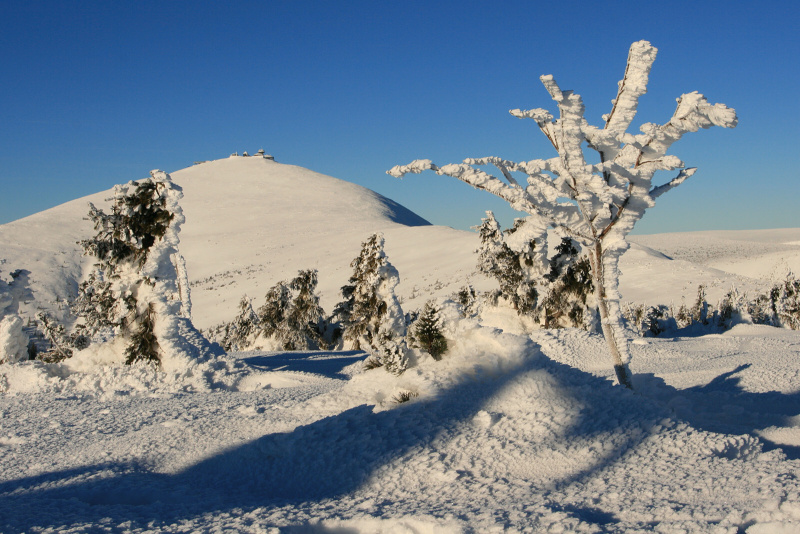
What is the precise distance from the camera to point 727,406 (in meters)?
7.61

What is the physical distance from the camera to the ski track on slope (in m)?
3.95

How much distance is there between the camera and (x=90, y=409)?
864 centimetres

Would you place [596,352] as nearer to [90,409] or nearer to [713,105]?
[713,105]

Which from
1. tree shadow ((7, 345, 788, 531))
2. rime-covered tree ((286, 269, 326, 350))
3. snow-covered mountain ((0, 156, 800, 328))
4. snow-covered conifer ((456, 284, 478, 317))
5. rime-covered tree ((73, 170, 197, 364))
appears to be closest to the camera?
tree shadow ((7, 345, 788, 531))

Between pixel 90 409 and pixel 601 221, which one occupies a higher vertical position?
pixel 601 221

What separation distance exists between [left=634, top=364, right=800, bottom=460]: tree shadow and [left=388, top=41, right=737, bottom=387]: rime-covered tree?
115cm

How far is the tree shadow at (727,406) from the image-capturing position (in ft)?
22.1

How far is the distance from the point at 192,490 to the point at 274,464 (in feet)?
2.67

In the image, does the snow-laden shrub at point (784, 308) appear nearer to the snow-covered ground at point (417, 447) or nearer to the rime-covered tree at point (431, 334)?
the snow-covered ground at point (417, 447)

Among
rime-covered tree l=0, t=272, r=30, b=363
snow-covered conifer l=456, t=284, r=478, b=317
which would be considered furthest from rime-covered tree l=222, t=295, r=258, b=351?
rime-covered tree l=0, t=272, r=30, b=363

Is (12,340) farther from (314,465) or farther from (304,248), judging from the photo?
(304,248)

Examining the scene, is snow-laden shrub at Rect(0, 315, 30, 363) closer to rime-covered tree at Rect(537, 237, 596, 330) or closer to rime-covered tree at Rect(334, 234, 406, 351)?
rime-covered tree at Rect(334, 234, 406, 351)

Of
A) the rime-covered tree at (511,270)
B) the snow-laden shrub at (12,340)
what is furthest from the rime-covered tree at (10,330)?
the rime-covered tree at (511,270)

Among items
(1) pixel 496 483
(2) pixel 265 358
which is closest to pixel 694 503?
(1) pixel 496 483
